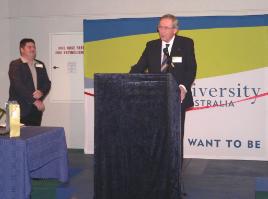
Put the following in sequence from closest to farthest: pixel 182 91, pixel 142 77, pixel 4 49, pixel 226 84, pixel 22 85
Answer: pixel 142 77, pixel 182 91, pixel 22 85, pixel 226 84, pixel 4 49

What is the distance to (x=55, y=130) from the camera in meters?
3.83

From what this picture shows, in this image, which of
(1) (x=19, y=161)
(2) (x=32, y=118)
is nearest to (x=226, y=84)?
(2) (x=32, y=118)

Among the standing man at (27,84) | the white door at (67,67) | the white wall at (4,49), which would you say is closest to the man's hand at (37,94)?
the standing man at (27,84)

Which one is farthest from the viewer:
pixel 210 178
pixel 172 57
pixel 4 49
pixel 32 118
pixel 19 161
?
pixel 4 49

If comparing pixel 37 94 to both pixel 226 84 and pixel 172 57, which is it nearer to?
pixel 172 57

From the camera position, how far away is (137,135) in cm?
277

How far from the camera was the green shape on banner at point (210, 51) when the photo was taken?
546cm

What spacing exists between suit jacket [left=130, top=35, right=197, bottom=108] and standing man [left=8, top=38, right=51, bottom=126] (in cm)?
185

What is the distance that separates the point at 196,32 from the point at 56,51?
6.78 feet

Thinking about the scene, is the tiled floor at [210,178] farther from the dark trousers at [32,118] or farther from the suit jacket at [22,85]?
the suit jacket at [22,85]

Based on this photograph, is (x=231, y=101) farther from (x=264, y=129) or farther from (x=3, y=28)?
(x=3, y=28)

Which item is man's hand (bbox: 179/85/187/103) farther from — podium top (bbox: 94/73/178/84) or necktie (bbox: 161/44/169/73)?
podium top (bbox: 94/73/178/84)

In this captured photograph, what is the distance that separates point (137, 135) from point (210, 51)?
3.11 m

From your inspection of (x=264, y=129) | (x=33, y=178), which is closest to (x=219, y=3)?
(x=264, y=129)
